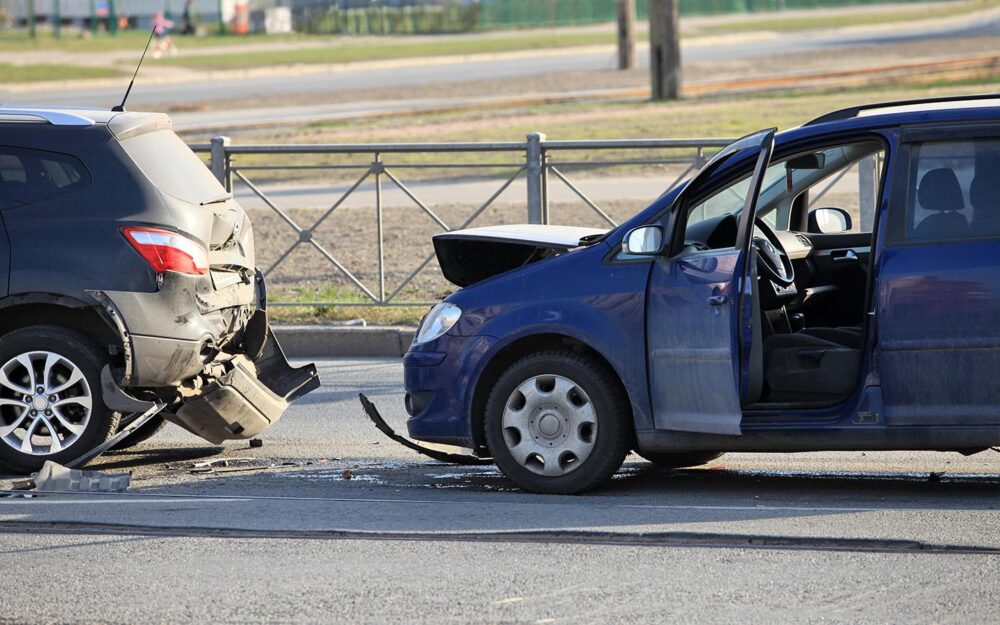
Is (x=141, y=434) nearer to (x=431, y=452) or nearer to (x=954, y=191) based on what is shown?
(x=431, y=452)

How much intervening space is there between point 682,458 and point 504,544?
6.29 ft

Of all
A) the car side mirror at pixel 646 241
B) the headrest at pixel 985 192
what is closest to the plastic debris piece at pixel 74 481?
the car side mirror at pixel 646 241

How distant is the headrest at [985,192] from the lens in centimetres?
662

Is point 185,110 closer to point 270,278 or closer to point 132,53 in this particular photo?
point 270,278

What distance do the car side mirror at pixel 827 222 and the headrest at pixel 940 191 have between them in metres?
1.63

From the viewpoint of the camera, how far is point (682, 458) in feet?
25.8

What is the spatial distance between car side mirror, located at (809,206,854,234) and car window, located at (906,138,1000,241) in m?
1.62

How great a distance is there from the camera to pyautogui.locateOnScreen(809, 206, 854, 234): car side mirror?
8383 millimetres

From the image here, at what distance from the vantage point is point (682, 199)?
6965 millimetres

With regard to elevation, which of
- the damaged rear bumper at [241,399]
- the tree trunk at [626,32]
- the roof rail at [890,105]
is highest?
the tree trunk at [626,32]

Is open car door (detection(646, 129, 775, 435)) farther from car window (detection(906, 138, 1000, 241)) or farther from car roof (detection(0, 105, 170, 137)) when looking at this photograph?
car roof (detection(0, 105, 170, 137))

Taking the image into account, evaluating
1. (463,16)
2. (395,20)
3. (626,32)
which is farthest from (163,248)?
(463,16)

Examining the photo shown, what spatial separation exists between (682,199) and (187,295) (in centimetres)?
253

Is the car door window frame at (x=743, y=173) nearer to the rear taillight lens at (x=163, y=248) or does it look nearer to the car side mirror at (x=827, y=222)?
the car side mirror at (x=827, y=222)
